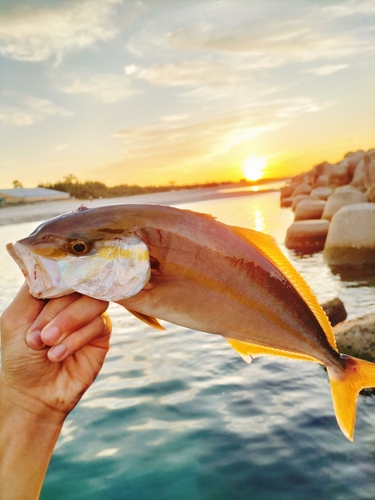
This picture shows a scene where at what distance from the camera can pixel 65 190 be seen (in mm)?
52969

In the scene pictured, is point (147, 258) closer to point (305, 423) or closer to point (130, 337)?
point (305, 423)

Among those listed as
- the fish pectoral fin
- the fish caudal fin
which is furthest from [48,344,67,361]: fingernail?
the fish caudal fin

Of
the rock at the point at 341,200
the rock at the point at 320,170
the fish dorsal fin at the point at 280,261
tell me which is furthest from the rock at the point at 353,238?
the rock at the point at 320,170

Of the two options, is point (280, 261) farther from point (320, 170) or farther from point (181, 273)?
point (320, 170)

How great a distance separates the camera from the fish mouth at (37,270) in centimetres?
212

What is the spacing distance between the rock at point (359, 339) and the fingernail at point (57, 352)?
4.82 meters

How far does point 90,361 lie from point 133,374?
4373 millimetres

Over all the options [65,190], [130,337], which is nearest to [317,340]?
[130,337]

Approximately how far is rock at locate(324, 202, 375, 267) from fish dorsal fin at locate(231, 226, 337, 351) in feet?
39.6

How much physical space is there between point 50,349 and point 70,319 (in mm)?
222

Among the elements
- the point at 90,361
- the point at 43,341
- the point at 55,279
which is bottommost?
the point at 90,361

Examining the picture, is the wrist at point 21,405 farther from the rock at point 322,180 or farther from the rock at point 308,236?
the rock at point 322,180

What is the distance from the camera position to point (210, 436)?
17.4 ft

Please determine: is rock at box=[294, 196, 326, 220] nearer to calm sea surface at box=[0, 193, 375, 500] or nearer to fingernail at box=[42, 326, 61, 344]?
calm sea surface at box=[0, 193, 375, 500]
